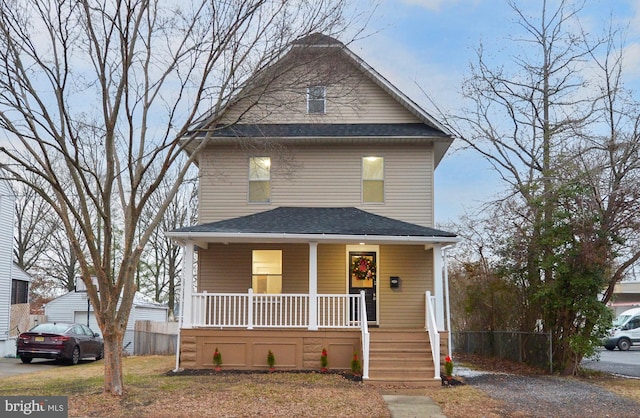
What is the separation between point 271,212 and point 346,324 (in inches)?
149

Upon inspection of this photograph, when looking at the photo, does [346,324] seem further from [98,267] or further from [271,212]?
[98,267]

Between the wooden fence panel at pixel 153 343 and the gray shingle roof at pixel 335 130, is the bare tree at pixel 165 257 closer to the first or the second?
the wooden fence panel at pixel 153 343

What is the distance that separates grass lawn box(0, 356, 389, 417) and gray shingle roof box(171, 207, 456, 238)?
10.5 ft

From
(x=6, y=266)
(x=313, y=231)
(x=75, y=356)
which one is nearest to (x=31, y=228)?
(x=6, y=266)

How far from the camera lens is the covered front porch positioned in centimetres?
1348

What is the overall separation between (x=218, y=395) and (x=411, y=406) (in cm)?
318

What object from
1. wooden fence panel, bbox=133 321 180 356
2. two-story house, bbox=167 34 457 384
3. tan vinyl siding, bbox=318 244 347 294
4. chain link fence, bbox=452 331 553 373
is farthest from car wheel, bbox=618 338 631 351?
wooden fence panel, bbox=133 321 180 356

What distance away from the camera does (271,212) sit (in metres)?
16.0

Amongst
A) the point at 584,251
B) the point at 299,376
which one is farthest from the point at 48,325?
the point at 584,251

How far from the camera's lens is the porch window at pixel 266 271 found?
16.1 metres

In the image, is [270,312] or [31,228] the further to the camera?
[31,228]

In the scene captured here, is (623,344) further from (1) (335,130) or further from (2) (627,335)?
(1) (335,130)

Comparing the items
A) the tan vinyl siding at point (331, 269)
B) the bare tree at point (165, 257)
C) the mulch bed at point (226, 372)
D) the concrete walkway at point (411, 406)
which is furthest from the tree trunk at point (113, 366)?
the bare tree at point (165, 257)

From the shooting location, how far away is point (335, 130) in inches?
653
